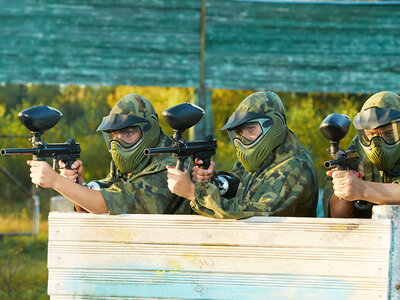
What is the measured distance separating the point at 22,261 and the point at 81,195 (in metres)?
8.02

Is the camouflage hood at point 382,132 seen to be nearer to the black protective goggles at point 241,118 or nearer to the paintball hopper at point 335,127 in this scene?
the paintball hopper at point 335,127

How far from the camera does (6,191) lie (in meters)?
19.3

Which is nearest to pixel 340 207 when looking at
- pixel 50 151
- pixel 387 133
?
pixel 387 133

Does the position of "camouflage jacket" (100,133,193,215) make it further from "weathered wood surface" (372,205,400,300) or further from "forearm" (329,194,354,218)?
"weathered wood surface" (372,205,400,300)

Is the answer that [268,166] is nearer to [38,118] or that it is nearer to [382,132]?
[382,132]

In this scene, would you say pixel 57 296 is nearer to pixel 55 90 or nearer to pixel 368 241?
pixel 368 241

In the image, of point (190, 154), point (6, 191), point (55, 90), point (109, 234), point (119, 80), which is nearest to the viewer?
point (109, 234)

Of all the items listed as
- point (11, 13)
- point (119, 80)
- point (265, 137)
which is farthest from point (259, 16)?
point (265, 137)

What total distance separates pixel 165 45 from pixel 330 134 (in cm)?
733

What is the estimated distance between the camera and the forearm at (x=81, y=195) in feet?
17.1

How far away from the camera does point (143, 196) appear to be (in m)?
5.44

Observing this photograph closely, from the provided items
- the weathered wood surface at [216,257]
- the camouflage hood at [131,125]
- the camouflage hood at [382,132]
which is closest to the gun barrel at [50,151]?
the camouflage hood at [131,125]

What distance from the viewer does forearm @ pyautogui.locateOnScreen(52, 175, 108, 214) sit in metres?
5.20

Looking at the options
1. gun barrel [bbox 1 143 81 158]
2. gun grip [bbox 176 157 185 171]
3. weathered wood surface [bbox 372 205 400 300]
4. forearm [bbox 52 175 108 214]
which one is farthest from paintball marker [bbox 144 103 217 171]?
weathered wood surface [bbox 372 205 400 300]
